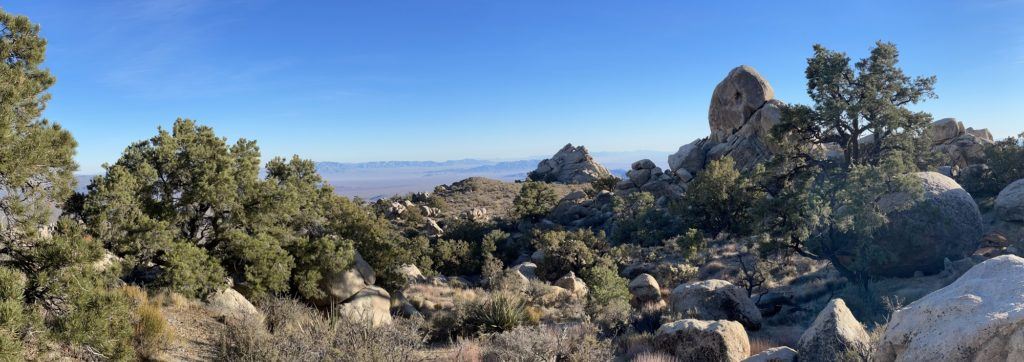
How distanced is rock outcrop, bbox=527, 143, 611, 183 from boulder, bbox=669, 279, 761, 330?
51226 millimetres

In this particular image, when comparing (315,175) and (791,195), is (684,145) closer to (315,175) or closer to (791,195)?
(791,195)

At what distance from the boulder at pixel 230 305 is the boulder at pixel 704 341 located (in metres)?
8.70

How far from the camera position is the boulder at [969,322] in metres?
4.87

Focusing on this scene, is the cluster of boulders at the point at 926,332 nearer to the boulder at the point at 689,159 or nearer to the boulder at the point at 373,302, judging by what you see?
the boulder at the point at 373,302

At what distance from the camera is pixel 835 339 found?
736 cm

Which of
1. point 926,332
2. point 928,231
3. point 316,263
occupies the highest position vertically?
point 926,332

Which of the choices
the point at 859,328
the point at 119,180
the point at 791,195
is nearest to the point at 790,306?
the point at 791,195

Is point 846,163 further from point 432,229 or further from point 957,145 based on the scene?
point 432,229

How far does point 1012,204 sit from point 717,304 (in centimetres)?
1624

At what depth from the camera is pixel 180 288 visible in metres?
11.1

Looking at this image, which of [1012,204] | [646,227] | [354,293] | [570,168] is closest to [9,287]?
[354,293]

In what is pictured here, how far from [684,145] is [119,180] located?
1821 inches

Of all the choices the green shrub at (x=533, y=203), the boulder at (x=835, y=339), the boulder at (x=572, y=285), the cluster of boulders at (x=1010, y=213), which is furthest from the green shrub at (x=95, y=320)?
the green shrub at (x=533, y=203)

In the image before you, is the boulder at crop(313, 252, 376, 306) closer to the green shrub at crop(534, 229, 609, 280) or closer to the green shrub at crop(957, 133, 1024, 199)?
the green shrub at crop(534, 229, 609, 280)
